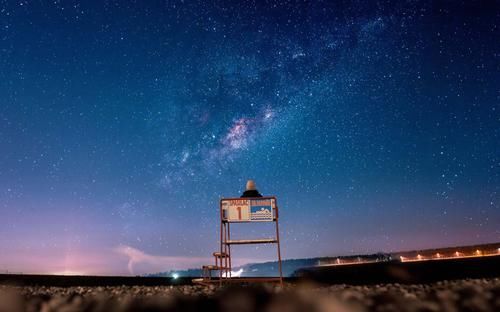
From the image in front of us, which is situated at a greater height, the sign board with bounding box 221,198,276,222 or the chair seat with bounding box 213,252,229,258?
the sign board with bounding box 221,198,276,222

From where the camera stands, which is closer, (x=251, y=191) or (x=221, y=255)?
(x=221, y=255)

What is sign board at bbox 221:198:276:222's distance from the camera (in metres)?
9.19

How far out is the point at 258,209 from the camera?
30.4 ft

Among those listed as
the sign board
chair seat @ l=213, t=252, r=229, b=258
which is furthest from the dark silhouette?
chair seat @ l=213, t=252, r=229, b=258

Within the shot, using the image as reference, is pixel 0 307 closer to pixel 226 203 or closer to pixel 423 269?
pixel 226 203

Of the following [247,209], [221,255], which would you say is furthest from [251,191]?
[221,255]

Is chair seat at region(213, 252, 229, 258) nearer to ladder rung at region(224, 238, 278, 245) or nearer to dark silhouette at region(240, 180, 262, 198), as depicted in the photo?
ladder rung at region(224, 238, 278, 245)

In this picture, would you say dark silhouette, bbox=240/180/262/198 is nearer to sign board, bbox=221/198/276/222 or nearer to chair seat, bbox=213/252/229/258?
sign board, bbox=221/198/276/222

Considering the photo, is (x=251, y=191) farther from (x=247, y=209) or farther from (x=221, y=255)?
(x=221, y=255)

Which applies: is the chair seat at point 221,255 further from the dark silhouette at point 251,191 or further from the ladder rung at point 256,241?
the dark silhouette at point 251,191

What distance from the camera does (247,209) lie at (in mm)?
9234

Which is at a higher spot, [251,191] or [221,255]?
[251,191]

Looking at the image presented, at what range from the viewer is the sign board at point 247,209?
919 centimetres

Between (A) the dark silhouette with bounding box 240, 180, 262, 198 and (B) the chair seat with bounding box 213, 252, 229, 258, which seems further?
(A) the dark silhouette with bounding box 240, 180, 262, 198
